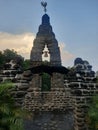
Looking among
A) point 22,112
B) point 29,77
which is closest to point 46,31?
point 29,77

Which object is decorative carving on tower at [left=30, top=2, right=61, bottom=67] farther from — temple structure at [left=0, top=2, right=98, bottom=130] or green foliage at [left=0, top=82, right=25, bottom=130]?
green foliage at [left=0, top=82, right=25, bottom=130]

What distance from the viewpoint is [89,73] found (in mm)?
19984

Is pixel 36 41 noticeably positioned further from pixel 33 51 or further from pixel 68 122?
pixel 68 122

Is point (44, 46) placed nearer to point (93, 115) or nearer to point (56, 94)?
point (56, 94)

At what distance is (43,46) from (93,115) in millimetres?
7453

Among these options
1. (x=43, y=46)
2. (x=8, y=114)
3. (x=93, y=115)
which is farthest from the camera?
(x=43, y=46)

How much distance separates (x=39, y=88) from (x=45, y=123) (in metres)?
2.17

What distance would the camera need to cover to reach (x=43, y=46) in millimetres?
22688

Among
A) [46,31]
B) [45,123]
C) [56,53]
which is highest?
[46,31]

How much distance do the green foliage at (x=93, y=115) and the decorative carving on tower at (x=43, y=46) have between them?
4.99 m

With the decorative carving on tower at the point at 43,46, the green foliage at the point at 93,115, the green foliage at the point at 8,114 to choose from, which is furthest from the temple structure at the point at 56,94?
the green foliage at the point at 8,114

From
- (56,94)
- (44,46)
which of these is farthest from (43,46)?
(56,94)

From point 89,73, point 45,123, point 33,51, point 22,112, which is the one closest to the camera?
point 22,112

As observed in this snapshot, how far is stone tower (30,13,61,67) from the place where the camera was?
73.2ft
